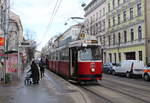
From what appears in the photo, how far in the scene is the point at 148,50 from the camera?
121 ft

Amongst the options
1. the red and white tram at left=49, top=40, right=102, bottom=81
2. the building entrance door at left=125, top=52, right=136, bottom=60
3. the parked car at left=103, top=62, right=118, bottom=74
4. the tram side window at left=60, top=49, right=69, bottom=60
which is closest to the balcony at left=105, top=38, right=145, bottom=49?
the building entrance door at left=125, top=52, right=136, bottom=60

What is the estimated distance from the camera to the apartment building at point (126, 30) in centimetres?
3699

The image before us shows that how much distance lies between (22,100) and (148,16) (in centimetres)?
3056

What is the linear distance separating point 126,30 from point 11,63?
28165 mm

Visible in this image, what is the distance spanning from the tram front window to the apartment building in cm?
2059

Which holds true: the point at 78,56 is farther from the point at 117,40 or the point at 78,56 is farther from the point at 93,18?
the point at 93,18

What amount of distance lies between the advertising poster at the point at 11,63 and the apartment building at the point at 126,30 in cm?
2165

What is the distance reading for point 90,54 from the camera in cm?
1659

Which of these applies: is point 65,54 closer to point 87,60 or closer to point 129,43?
point 87,60

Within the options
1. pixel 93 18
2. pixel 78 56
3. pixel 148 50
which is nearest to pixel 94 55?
pixel 78 56

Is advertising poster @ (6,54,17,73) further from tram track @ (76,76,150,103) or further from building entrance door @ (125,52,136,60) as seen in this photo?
building entrance door @ (125,52,136,60)

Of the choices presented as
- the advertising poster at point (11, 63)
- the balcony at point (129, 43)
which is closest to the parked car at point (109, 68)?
the balcony at point (129, 43)

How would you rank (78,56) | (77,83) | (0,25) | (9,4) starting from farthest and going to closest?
1. (0,25)
2. (9,4)
3. (77,83)
4. (78,56)

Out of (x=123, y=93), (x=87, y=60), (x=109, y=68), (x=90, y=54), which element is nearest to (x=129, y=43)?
(x=109, y=68)
